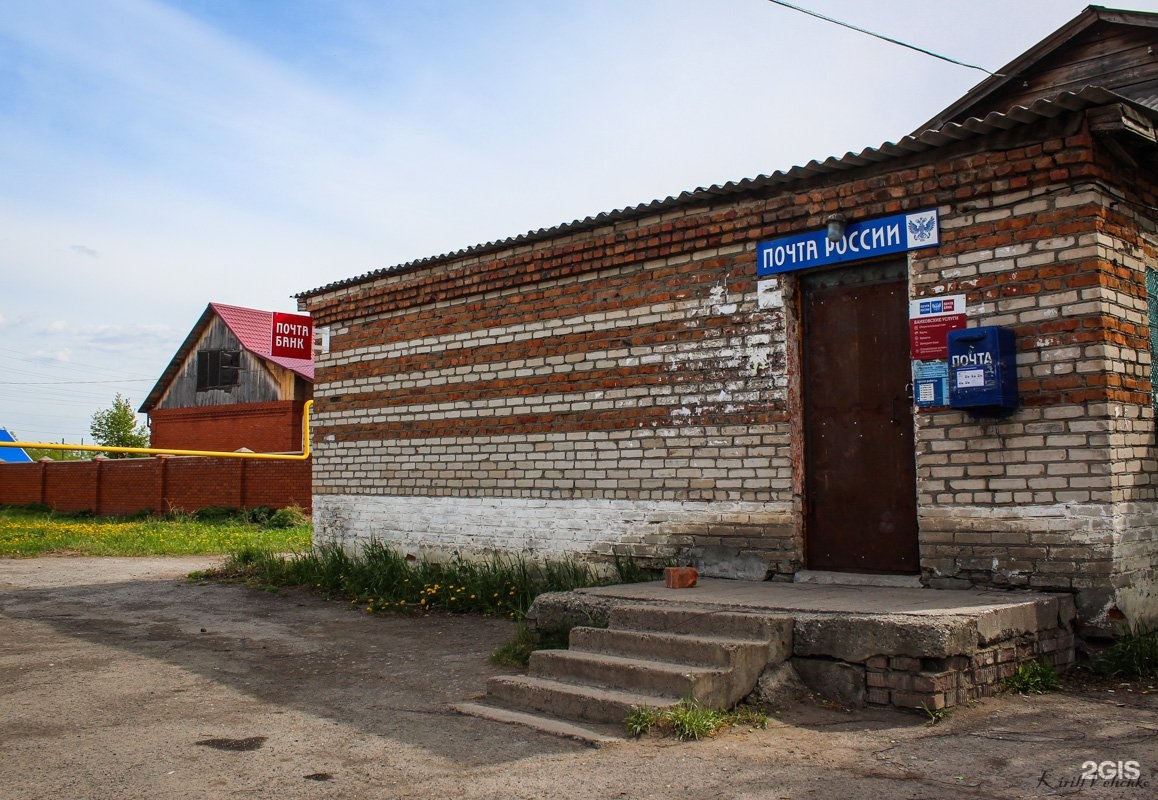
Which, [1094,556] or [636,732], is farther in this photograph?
[1094,556]

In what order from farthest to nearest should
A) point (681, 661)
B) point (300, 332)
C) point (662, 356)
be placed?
point (300, 332) < point (662, 356) < point (681, 661)

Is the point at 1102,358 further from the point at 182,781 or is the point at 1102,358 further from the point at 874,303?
the point at 182,781

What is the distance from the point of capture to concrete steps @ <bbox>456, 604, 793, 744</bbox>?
4.92 meters

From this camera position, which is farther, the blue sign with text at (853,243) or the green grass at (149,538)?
the green grass at (149,538)

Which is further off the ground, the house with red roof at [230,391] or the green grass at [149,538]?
the house with red roof at [230,391]

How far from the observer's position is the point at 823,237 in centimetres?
696

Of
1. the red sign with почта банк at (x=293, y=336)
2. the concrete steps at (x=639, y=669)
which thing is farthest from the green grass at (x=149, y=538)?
the concrete steps at (x=639, y=669)

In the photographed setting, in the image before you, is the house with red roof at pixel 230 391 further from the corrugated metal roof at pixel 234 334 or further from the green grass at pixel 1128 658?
the green grass at pixel 1128 658

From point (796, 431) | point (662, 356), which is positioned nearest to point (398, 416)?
point (662, 356)

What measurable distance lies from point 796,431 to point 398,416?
4.51 meters

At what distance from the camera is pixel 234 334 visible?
29.0 metres

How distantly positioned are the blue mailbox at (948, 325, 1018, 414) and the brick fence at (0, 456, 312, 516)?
17525 mm

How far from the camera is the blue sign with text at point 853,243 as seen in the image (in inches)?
256

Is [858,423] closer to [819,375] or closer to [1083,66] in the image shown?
[819,375]
